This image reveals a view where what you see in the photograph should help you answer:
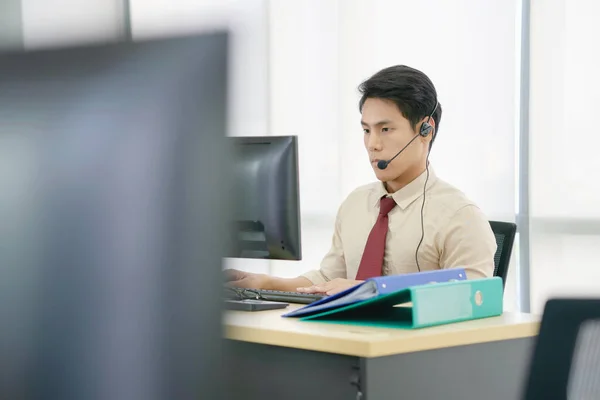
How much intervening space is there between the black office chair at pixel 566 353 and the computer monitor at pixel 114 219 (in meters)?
0.37

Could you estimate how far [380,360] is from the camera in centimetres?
158

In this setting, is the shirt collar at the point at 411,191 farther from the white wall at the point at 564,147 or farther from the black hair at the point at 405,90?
the white wall at the point at 564,147

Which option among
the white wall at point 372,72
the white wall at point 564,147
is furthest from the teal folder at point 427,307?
the white wall at point 372,72

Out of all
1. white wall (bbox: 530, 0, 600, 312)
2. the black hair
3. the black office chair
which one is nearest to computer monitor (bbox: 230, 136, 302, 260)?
the black hair

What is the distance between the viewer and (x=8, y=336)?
2.37 ft

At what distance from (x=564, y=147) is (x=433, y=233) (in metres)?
1.47

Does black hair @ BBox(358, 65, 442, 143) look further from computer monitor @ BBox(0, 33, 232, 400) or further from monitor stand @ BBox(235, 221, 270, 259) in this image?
computer monitor @ BBox(0, 33, 232, 400)

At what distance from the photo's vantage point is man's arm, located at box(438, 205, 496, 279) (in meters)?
2.38

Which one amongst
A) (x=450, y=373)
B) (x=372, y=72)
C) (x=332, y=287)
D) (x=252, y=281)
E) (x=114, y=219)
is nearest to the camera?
(x=114, y=219)

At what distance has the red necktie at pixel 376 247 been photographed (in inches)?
99.3

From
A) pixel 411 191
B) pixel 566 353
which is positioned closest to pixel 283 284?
pixel 411 191

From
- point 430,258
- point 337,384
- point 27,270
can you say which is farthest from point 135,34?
point 430,258

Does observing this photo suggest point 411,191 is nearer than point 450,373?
No

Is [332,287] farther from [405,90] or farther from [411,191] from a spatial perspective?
[405,90]
